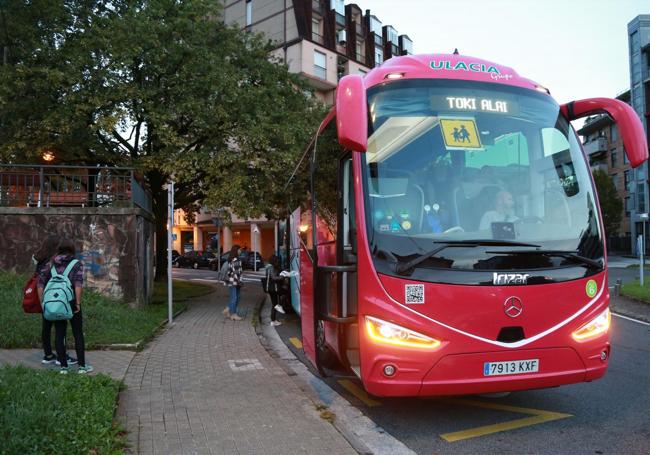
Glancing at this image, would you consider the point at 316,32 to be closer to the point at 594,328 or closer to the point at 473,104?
the point at 473,104

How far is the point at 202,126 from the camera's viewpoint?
47.5 ft

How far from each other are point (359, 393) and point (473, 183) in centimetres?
283

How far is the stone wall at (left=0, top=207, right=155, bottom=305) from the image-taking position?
11.2 metres

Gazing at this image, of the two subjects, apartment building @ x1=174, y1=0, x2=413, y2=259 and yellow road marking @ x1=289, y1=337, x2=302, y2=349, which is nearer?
yellow road marking @ x1=289, y1=337, x2=302, y2=349

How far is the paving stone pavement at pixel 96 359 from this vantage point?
21.5 feet

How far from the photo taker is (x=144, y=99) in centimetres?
1438

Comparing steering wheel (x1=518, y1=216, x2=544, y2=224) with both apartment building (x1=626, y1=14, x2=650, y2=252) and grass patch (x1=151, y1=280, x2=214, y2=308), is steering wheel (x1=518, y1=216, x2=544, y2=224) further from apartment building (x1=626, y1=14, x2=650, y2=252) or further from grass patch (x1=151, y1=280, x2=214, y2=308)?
apartment building (x1=626, y1=14, x2=650, y2=252)

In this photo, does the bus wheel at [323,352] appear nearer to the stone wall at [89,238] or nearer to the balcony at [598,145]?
the stone wall at [89,238]

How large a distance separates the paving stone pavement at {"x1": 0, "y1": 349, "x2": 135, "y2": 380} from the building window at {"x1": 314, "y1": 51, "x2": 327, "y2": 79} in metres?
37.6

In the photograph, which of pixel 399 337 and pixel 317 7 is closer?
pixel 399 337

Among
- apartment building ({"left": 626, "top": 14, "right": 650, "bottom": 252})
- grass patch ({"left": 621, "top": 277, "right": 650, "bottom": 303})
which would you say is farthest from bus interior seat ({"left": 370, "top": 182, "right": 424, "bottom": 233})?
apartment building ({"left": 626, "top": 14, "right": 650, "bottom": 252})

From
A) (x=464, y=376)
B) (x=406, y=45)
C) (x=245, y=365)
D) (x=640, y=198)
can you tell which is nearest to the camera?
(x=464, y=376)

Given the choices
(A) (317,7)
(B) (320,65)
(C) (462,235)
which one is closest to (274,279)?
(C) (462,235)

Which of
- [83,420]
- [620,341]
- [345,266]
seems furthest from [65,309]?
[620,341]
